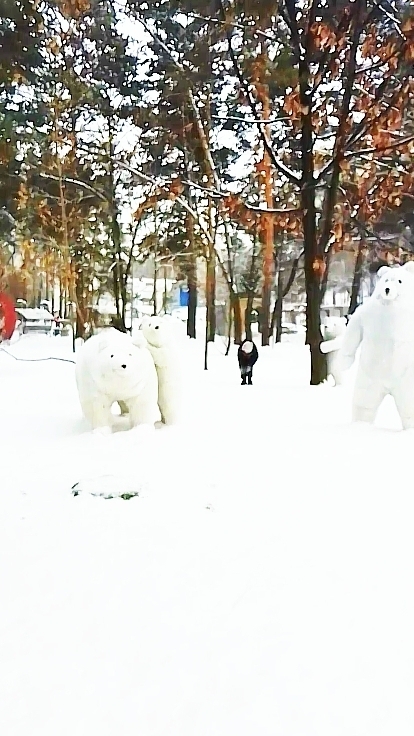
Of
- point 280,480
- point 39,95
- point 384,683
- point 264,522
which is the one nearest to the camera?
point 384,683

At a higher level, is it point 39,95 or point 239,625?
point 39,95

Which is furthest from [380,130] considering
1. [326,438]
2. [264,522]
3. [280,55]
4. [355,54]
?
[264,522]

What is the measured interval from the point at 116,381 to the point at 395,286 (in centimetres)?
228

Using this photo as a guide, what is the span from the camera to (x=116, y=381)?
554 centimetres

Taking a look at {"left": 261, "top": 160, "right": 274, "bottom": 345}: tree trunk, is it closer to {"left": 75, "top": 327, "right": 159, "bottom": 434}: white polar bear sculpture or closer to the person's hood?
the person's hood

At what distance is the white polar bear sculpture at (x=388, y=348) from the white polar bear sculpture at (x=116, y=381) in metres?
1.69

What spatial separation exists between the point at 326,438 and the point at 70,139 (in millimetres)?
12422

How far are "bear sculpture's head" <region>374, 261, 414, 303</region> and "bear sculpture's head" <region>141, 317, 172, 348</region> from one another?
1.83 metres

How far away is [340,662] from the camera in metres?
2.16

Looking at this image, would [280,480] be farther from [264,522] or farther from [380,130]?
[380,130]

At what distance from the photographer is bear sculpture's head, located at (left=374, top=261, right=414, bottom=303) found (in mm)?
5430

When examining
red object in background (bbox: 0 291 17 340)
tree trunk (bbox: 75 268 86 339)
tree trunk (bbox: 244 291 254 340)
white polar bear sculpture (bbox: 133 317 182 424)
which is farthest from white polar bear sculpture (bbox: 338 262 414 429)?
tree trunk (bbox: 244 291 254 340)

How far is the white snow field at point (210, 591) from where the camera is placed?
1.96 m

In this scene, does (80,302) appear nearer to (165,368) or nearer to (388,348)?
(165,368)
